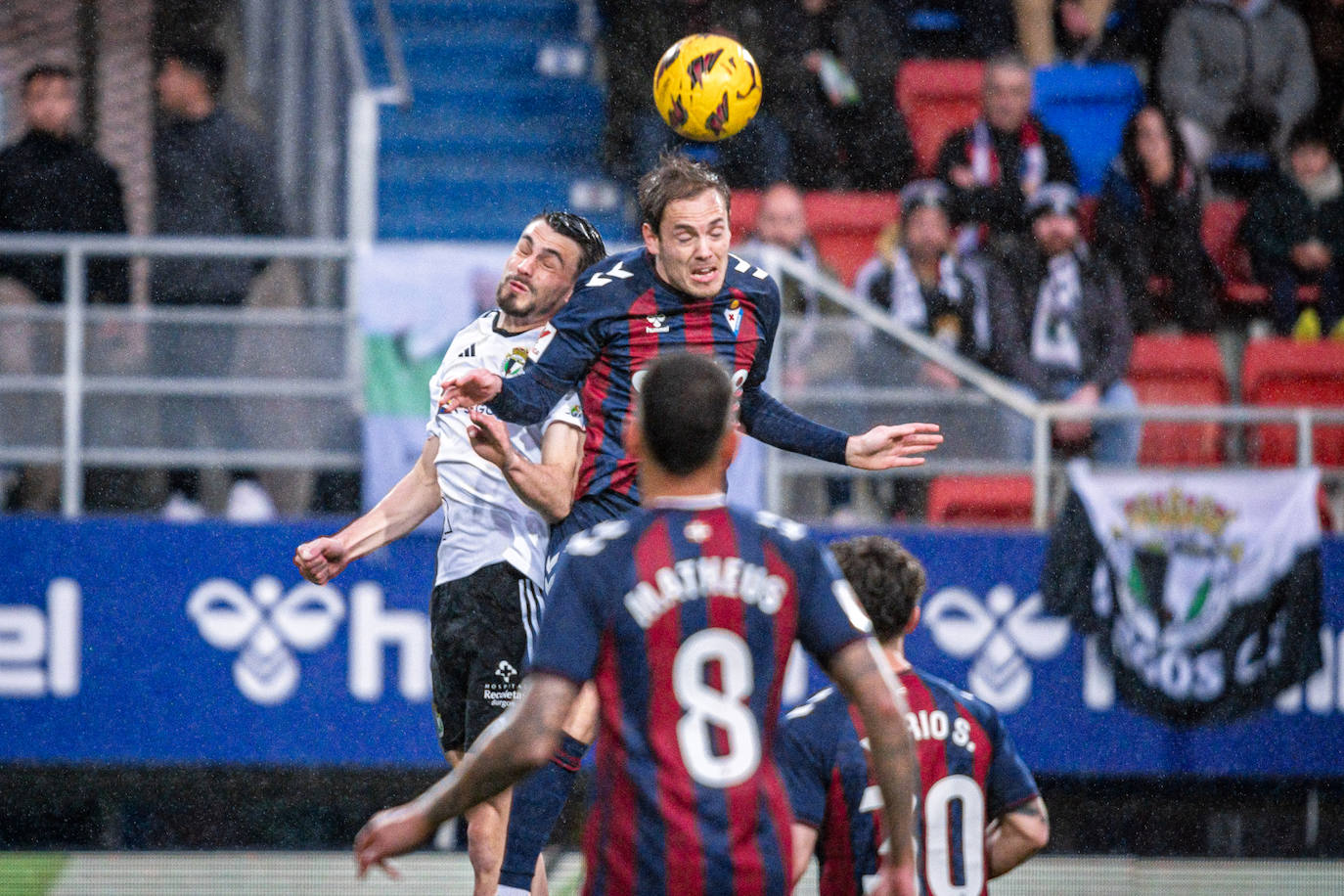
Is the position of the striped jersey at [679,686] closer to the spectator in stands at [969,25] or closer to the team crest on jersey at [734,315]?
the team crest on jersey at [734,315]

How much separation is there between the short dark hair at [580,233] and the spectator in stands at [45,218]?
4.22 metres

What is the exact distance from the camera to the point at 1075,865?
24.0 feet

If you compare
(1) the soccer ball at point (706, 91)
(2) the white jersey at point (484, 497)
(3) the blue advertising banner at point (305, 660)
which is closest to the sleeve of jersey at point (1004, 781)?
(2) the white jersey at point (484, 497)

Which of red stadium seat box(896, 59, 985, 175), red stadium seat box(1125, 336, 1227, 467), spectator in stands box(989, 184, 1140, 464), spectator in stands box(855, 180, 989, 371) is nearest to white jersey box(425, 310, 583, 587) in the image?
spectator in stands box(855, 180, 989, 371)

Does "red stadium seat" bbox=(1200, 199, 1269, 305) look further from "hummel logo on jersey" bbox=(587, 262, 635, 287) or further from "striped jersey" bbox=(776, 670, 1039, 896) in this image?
"striped jersey" bbox=(776, 670, 1039, 896)

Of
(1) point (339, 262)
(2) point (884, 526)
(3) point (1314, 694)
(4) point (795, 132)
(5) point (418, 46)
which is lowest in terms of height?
(3) point (1314, 694)

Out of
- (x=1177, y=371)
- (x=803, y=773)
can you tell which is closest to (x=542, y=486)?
(x=803, y=773)

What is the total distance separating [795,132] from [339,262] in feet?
10.3

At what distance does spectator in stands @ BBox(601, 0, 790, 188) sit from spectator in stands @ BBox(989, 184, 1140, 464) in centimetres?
178

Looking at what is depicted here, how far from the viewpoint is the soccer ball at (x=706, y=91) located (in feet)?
18.6

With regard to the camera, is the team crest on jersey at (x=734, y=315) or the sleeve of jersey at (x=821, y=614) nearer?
the sleeve of jersey at (x=821, y=614)

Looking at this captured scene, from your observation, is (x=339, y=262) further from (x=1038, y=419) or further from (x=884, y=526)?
(x=1038, y=419)

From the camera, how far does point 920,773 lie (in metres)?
3.85

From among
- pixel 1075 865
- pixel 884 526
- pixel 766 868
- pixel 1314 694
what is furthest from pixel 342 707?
pixel 766 868
